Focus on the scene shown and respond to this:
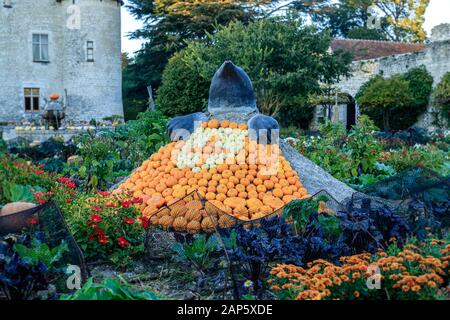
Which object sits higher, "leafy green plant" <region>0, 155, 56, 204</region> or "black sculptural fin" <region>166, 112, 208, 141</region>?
"black sculptural fin" <region>166, 112, 208, 141</region>

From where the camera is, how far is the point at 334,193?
6.25 metres

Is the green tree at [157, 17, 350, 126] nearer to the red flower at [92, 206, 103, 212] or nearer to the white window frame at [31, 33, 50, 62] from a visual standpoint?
the white window frame at [31, 33, 50, 62]

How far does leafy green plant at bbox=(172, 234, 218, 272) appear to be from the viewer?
405cm

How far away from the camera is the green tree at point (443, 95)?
1955cm

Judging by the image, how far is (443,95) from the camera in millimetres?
19672

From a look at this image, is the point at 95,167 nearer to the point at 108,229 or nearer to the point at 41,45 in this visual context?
the point at 108,229

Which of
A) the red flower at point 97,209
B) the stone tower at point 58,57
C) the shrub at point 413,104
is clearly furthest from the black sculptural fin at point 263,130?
the stone tower at point 58,57

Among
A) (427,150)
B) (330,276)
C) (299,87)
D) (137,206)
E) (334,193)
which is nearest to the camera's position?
(330,276)

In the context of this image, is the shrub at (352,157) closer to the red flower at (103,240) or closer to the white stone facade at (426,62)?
the red flower at (103,240)

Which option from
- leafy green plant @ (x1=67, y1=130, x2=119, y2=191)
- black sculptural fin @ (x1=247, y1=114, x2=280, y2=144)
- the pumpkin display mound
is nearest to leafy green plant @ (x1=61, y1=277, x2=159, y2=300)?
the pumpkin display mound

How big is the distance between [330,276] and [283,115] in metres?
22.6

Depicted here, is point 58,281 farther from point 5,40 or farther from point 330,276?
point 5,40

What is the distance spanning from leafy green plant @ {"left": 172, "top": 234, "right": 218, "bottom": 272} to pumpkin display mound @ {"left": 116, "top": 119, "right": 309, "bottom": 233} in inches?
33.7
